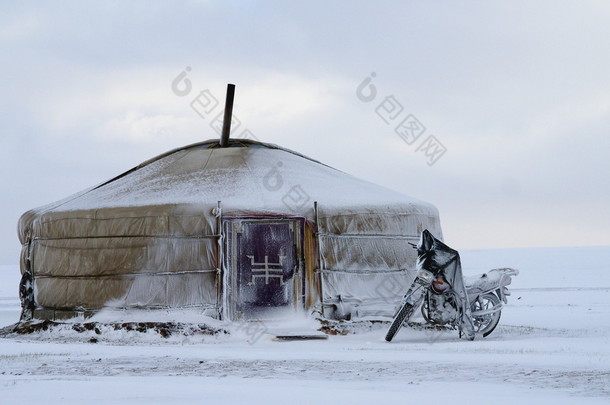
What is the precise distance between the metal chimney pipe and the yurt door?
1.70 metres

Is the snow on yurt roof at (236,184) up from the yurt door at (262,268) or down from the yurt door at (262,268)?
up

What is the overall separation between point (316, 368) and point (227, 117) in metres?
4.69

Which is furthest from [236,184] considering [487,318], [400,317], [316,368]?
[316,368]

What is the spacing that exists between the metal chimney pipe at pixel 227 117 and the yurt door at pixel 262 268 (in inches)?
67.1

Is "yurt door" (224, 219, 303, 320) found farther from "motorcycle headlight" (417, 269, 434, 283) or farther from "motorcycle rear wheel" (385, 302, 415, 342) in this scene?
"motorcycle headlight" (417, 269, 434, 283)

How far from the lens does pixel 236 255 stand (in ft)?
27.7

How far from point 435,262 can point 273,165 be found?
2.71 metres

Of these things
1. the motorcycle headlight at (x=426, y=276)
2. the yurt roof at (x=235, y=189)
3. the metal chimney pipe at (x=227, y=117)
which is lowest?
the motorcycle headlight at (x=426, y=276)

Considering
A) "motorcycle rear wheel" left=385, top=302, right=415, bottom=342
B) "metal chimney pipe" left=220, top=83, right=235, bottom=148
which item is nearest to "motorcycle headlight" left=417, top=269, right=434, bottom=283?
"motorcycle rear wheel" left=385, top=302, right=415, bottom=342

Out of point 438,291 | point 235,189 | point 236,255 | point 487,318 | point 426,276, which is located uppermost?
point 235,189

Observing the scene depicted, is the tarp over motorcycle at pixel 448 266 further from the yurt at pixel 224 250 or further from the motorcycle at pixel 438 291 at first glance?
the yurt at pixel 224 250

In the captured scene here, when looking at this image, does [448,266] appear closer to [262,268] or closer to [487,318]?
[487,318]

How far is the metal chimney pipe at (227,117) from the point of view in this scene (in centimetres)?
976

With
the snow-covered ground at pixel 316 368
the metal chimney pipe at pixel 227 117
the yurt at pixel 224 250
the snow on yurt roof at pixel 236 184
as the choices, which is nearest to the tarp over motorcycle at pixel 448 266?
the snow-covered ground at pixel 316 368
